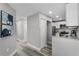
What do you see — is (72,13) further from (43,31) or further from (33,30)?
(33,30)

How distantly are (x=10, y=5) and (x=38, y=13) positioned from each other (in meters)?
0.54

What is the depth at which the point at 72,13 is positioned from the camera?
176 centimetres

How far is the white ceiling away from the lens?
1694mm

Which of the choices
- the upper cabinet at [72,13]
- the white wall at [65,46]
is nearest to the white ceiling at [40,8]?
the upper cabinet at [72,13]

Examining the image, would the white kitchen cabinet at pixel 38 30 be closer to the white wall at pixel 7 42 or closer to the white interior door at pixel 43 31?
the white interior door at pixel 43 31

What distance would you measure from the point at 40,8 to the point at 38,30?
1.41ft

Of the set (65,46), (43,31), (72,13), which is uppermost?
(72,13)

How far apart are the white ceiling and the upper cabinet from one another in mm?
97

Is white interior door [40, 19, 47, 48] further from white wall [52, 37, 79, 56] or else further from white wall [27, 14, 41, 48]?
white wall [52, 37, 79, 56]

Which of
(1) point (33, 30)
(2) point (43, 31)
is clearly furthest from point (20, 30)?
(2) point (43, 31)

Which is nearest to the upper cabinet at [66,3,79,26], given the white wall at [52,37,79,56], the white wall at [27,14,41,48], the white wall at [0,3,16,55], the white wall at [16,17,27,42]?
the white wall at [52,37,79,56]

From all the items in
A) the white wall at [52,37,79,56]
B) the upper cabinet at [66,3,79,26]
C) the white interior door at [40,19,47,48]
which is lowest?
the white wall at [52,37,79,56]

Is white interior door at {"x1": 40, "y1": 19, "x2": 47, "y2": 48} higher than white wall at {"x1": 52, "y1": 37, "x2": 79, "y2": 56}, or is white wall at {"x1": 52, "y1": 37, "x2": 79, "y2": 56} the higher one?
white interior door at {"x1": 40, "y1": 19, "x2": 47, "y2": 48}

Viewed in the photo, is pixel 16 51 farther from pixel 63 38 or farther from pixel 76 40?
pixel 76 40
